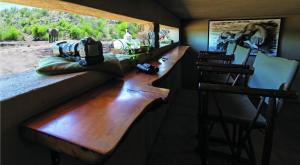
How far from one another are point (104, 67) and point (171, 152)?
3.96 ft

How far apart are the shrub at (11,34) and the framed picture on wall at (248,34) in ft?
14.1

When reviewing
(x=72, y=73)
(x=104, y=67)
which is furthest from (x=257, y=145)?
(x=72, y=73)

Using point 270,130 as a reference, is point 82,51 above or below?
above

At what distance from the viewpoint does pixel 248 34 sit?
4332mm

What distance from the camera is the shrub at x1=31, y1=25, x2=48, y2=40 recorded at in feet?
3.51

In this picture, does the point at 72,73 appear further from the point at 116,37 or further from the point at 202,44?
the point at 202,44

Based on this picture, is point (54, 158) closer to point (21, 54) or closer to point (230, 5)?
point (21, 54)

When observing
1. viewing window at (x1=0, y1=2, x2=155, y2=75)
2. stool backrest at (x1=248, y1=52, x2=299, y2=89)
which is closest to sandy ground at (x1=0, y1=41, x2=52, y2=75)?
viewing window at (x1=0, y1=2, x2=155, y2=75)

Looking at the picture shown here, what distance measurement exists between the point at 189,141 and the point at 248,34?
10.8 feet

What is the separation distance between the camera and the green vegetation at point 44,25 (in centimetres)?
90

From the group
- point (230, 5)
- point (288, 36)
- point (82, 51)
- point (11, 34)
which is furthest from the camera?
point (288, 36)

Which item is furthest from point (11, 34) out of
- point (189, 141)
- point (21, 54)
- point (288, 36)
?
point (288, 36)

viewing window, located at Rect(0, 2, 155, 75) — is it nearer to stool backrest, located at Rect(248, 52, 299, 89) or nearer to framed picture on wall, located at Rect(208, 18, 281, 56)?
stool backrest, located at Rect(248, 52, 299, 89)

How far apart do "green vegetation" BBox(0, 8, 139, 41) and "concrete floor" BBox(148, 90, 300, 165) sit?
48.9 inches
